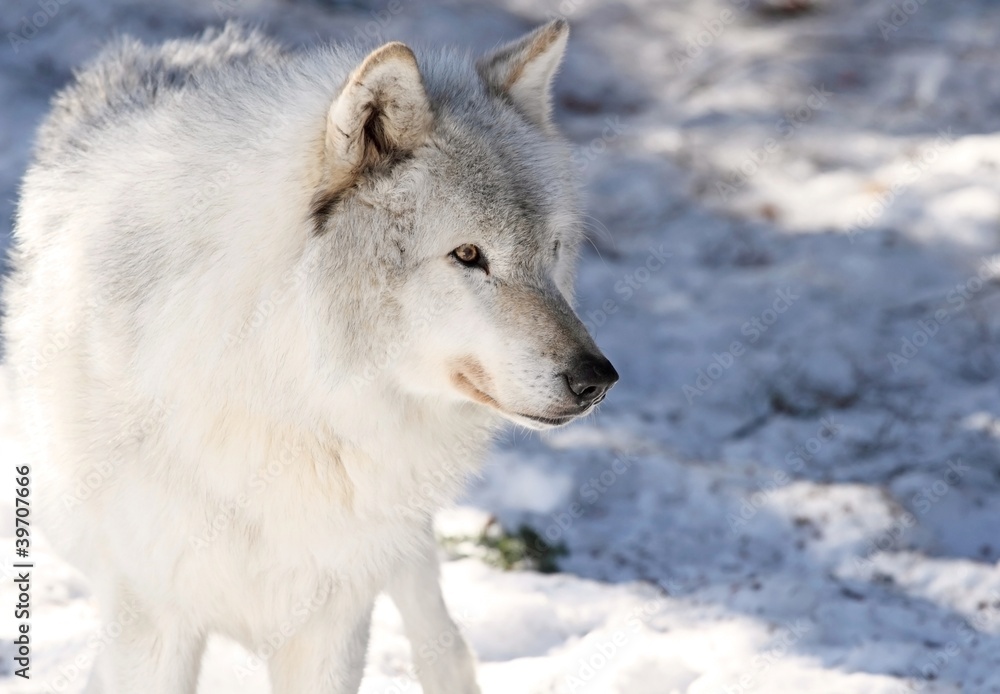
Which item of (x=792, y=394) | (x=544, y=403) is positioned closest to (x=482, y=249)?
(x=544, y=403)

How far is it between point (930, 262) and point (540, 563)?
2.70 metres

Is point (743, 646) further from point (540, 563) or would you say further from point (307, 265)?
point (307, 265)

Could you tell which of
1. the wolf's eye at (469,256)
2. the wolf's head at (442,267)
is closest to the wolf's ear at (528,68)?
the wolf's head at (442,267)

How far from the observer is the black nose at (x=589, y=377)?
2311 mm

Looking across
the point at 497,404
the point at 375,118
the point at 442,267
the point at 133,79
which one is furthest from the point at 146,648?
the point at 133,79

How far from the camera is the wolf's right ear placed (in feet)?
7.15

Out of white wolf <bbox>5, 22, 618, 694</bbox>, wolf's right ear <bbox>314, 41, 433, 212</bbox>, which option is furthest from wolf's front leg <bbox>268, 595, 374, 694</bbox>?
wolf's right ear <bbox>314, 41, 433, 212</bbox>

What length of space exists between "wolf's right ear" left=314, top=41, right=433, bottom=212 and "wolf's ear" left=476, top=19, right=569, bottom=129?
0.40 metres

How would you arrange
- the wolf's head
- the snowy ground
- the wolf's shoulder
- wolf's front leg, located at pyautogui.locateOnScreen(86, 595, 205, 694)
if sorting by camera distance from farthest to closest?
1. the snowy ground
2. the wolf's shoulder
3. wolf's front leg, located at pyautogui.locateOnScreen(86, 595, 205, 694)
4. the wolf's head

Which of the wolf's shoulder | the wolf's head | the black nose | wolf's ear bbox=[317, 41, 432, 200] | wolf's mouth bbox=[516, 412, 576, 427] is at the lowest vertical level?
wolf's mouth bbox=[516, 412, 576, 427]

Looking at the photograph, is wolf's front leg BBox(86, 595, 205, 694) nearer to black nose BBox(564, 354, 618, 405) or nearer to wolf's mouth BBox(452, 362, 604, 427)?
wolf's mouth BBox(452, 362, 604, 427)

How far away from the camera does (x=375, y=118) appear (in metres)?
2.32

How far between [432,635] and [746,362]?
2344 millimetres

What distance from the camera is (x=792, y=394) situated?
4.87 metres
